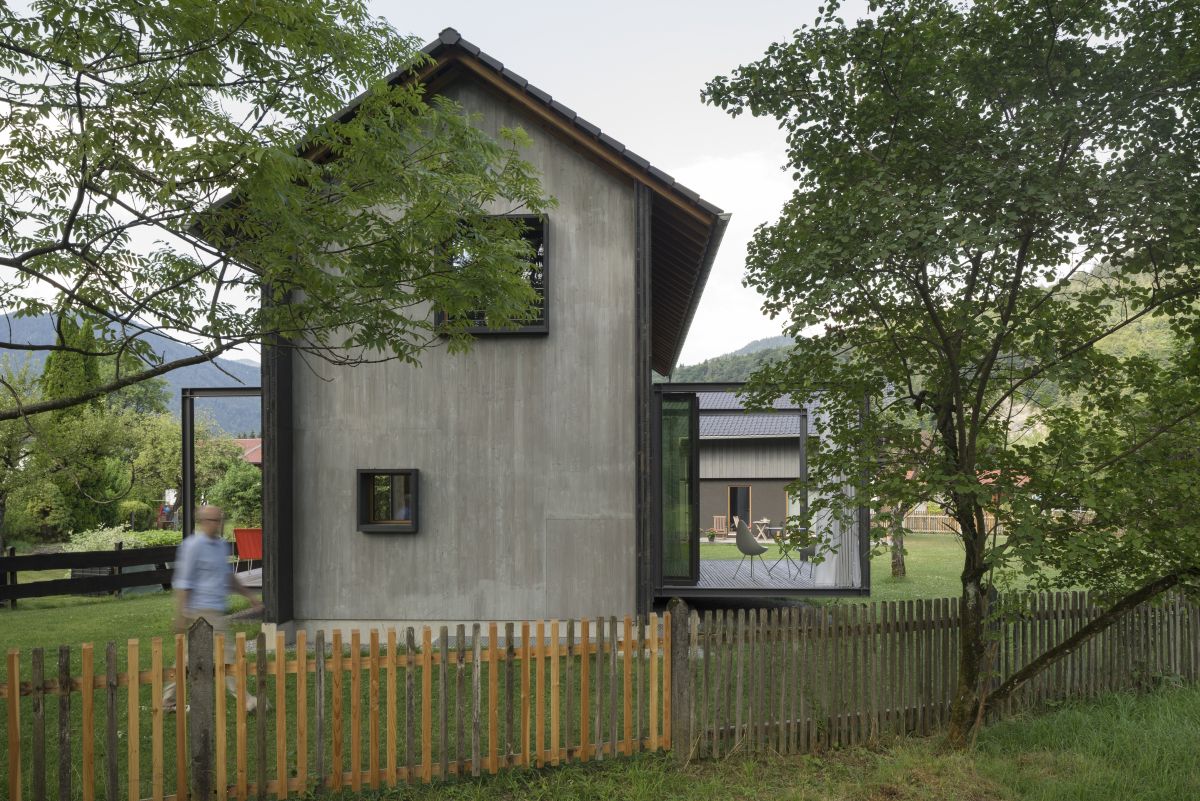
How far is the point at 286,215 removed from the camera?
18.5ft

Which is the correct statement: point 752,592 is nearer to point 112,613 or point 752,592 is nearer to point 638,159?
point 638,159

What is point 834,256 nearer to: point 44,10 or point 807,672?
point 807,672

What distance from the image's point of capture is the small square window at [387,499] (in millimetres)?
10336

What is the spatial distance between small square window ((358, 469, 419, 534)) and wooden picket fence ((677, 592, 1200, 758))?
15.5ft

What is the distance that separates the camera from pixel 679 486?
12.2m

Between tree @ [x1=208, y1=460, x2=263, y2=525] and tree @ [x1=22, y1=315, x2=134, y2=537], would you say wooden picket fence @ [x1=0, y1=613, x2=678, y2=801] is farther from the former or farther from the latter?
tree @ [x1=208, y1=460, x2=263, y2=525]

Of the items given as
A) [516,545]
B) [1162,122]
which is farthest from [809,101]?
[516,545]

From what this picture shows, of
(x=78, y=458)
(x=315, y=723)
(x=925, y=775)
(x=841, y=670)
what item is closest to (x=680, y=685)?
(x=841, y=670)

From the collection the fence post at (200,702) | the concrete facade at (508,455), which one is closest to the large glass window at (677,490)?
the concrete facade at (508,455)

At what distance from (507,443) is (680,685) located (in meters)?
4.65

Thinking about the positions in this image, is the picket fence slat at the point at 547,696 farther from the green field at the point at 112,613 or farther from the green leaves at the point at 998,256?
the green field at the point at 112,613

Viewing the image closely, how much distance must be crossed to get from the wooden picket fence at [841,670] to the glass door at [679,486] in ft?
13.5

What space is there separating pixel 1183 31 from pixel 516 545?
27.1ft

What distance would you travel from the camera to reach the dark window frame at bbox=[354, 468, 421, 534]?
33.7 feet
